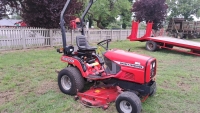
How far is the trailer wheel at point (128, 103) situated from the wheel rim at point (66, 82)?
1263 mm

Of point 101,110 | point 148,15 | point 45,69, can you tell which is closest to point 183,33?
point 148,15

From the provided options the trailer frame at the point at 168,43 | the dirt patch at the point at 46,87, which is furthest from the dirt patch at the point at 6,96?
the trailer frame at the point at 168,43

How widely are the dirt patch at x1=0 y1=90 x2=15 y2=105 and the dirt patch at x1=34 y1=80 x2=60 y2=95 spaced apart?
474 mm

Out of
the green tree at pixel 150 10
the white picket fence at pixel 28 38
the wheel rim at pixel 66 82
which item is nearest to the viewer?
the wheel rim at pixel 66 82

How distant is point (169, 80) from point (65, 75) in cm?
283

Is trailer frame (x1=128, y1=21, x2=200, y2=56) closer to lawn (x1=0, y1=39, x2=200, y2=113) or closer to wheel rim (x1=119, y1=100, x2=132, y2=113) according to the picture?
lawn (x1=0, y1=39, x2=200, y2=113)

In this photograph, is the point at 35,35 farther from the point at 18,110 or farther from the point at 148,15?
the point at 148,15

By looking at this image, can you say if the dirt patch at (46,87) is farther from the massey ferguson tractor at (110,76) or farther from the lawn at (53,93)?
the massey ferguson tractor at (110,76)

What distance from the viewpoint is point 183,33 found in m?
18.0

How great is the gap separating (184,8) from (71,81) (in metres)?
25.5

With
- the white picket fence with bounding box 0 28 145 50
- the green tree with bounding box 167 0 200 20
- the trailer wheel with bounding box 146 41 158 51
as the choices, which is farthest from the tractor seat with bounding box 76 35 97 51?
the green tree with bounding box 167 0 200 20

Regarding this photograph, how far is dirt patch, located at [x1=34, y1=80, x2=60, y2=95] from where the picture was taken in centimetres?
386

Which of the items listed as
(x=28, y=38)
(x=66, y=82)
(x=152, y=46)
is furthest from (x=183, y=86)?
(x=28, y=38)

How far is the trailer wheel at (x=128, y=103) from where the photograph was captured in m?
2.76
